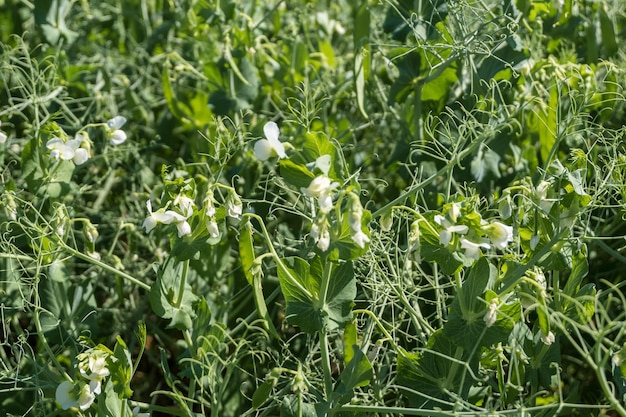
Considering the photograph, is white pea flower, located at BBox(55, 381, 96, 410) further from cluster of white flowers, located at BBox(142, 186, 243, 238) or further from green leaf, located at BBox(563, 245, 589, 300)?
green leaf, located at BBox(563, 245, 589, 300)

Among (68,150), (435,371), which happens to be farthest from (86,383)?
(435,371)

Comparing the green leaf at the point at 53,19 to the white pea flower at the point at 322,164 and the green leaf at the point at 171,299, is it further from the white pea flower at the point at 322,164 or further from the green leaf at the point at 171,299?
the white pea flower at the point at 322,164

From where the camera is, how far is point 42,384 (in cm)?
153

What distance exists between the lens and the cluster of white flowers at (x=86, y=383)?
1287mm

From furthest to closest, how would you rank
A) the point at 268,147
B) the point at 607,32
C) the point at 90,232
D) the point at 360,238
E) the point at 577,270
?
the point at 607,32 < the point at 90,232 < the point at 577,270 < the point at 268,147 < the point at 360,238

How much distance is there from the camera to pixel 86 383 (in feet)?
4.37

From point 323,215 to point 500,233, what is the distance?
0.84ft

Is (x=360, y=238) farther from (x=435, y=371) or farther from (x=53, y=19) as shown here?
(x=53, y=19)

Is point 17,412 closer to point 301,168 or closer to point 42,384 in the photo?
point 42,384

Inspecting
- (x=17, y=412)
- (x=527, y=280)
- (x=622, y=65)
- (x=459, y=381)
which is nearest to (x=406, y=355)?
(x=459, y=381)

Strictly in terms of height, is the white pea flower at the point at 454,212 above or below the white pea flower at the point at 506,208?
above

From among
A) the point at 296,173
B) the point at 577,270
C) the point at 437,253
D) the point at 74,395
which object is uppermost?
the point at 296,173

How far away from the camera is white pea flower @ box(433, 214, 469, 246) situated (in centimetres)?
117

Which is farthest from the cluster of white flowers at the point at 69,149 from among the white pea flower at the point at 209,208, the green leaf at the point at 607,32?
the green leaf at the point at 607,32
